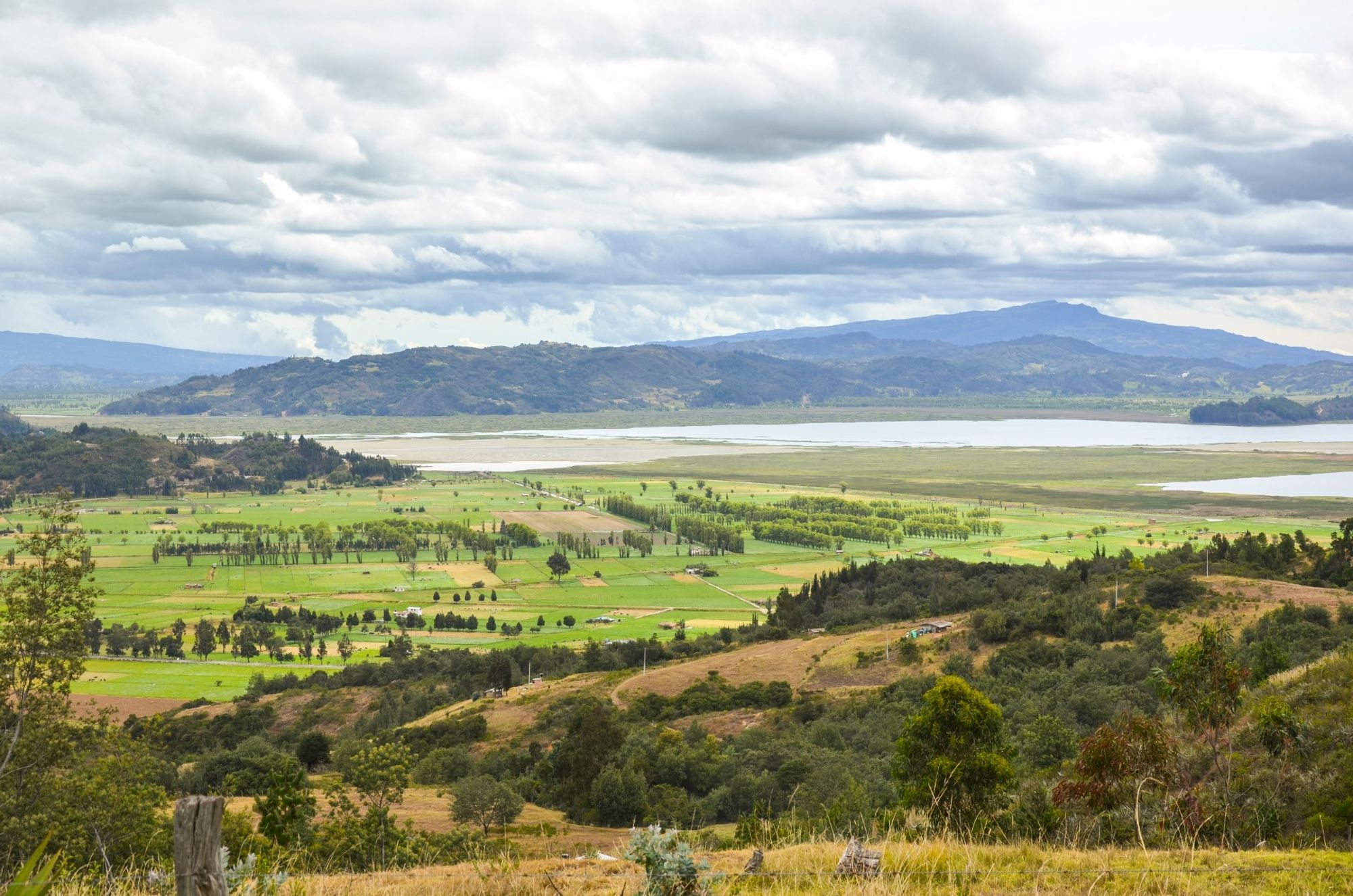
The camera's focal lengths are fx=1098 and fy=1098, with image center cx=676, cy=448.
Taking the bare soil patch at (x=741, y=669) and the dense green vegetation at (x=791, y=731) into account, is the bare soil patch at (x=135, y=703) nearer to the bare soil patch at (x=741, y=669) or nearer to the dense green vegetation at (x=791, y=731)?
the dense green vegetation at (x=791, y=731)

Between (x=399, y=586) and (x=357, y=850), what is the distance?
292ft

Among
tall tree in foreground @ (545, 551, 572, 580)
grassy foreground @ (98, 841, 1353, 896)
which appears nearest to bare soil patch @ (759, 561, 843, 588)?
tall tree in foreground @ (545, 551, 572, 580)

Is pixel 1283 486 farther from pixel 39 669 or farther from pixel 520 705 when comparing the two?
pixel 39 669

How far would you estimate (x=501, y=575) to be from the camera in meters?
116

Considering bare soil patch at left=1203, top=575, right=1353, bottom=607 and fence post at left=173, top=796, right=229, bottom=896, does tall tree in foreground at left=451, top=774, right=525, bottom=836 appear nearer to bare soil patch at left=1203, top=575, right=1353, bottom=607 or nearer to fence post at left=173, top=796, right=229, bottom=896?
fence post at left=173, top=796, right=229, bottom=896

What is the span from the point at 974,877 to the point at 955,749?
16.2 m

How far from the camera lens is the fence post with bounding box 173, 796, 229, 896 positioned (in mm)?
7012

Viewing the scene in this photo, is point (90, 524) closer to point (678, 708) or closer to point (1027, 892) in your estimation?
point (678, 708)

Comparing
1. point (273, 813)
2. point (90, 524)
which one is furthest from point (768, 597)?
point (90, 524)

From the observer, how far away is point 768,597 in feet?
326

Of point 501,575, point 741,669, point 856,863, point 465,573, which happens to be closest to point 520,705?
point 741,669

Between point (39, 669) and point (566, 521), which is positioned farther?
point (566, 521)

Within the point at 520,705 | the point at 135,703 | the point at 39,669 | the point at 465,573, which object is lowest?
the point at 135,703

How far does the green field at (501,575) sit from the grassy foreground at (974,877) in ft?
195
